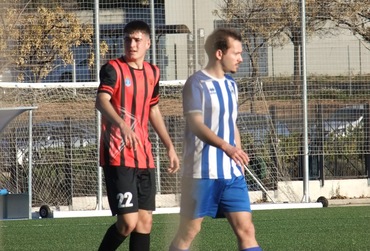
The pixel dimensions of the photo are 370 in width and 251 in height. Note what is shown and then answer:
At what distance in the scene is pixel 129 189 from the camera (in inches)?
305

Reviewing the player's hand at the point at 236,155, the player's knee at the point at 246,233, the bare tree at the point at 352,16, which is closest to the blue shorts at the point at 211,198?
the player's knee at the point at 246,233

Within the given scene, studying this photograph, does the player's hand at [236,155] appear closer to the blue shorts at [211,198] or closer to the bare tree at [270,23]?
the blue shorts at [211,198]

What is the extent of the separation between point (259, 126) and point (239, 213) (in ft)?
43.1

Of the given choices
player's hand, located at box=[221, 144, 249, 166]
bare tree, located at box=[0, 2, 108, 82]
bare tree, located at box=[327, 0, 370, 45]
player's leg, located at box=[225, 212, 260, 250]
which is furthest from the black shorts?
bare tree, located at box=[327, 0, 370, 45]

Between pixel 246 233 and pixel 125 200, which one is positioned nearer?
pixel 246 233

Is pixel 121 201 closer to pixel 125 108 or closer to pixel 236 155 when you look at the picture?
pixel 125 108

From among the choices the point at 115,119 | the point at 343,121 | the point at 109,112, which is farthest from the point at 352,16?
the point at 115,119

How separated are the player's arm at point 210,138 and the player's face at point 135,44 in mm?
1125

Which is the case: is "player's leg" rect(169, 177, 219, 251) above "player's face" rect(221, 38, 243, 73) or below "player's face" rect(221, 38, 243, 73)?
below

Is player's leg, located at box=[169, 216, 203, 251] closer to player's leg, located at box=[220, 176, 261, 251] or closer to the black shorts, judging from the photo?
player's leg, located at box=[220, 176, 261, 251]

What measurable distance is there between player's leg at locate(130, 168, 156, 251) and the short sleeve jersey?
0.30ft

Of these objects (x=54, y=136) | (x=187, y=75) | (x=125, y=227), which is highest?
(x=187, y=75)

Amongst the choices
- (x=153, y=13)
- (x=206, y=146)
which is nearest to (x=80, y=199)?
(x=153, y=13)

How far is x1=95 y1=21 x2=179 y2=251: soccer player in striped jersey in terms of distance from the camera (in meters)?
7.75
